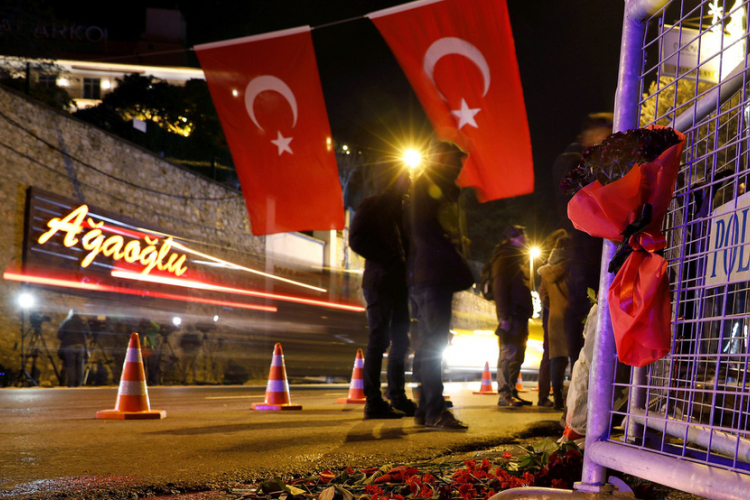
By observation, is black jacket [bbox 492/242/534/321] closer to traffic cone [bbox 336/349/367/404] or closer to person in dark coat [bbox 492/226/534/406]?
person in dark coat [bbox 492/226/534/406]

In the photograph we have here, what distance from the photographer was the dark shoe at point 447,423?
184 inches

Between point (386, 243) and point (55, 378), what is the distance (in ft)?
34.3

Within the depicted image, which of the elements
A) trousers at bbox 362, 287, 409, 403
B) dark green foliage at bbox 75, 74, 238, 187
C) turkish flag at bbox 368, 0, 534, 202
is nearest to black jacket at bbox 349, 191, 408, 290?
trousers at bbox 362, 287, 409, 403

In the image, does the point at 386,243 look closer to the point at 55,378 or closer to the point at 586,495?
the point at 586,495

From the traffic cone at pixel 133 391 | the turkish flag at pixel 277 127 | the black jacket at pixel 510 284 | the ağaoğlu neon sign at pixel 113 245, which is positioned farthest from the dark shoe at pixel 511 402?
the ağaoğlu neon sign at pixel 113 245

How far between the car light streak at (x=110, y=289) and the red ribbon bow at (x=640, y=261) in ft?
44.6

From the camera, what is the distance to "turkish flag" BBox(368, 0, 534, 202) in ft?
24.5

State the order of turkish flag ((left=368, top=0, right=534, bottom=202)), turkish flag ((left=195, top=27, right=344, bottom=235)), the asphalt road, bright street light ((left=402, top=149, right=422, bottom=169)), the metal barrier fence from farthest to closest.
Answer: turkish flag ((left=195, top=27, right=344, bottom=235))
turkish flag ((left=368, top=0, right=534, bottom=202))
bright street light ((left=402, top=149, right=422, bottom=169))
the asphalt road
the metal barrier fence

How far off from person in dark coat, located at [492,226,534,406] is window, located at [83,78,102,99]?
141 feet

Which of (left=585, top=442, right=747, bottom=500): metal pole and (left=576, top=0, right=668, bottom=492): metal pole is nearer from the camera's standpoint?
(left=585, top=442, right=747, bottom=500): metal pole

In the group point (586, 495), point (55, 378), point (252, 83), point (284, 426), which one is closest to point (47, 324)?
point (55, 378)

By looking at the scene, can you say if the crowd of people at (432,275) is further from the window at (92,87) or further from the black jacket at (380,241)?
the window at (92,87)

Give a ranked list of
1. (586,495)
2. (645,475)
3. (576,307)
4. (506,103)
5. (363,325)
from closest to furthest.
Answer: (645,475)
(586,495)
(576,307)
(506,103)
(363,325)

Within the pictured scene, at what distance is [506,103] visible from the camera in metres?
7.53
